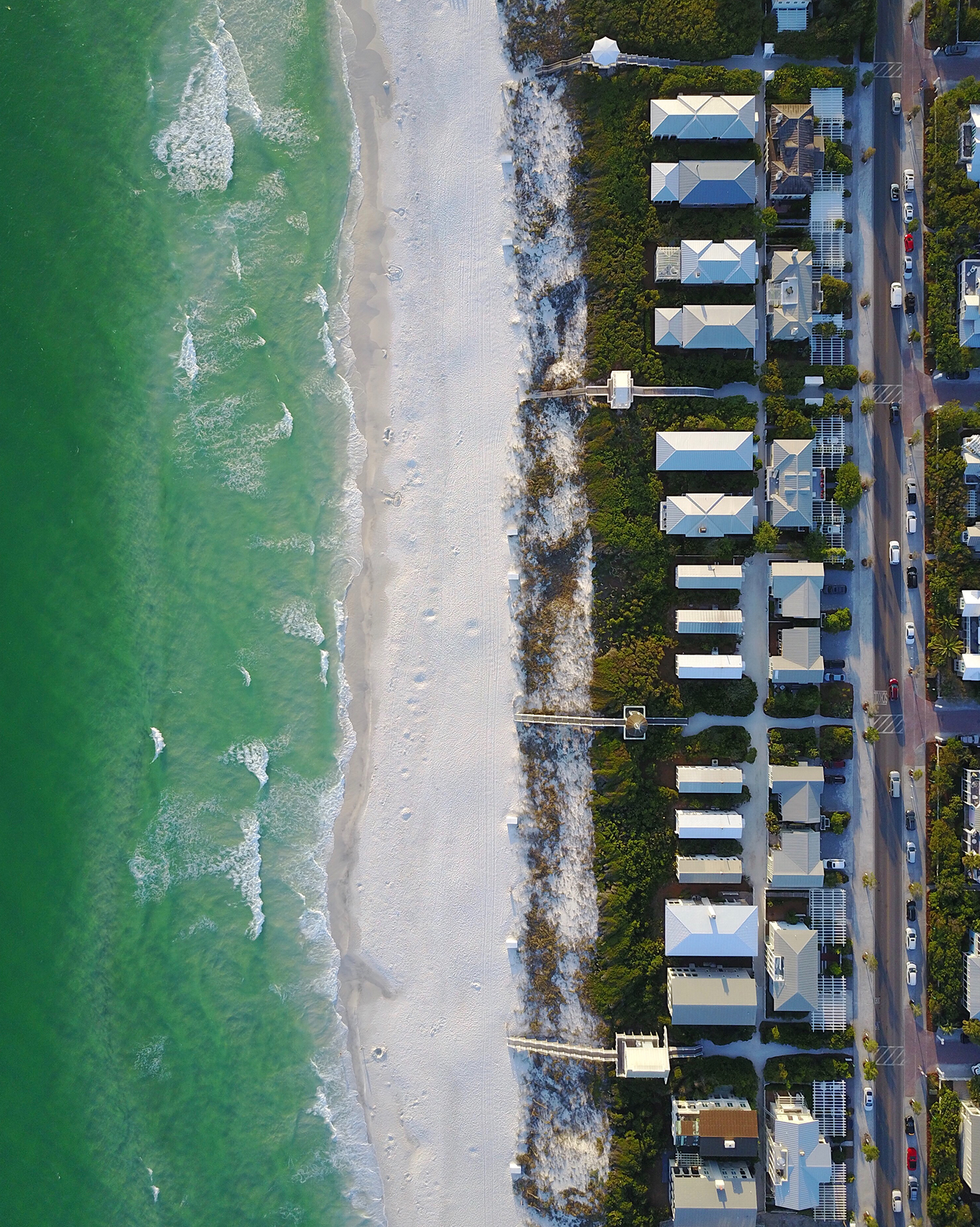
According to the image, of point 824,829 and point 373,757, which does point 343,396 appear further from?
point 824,829

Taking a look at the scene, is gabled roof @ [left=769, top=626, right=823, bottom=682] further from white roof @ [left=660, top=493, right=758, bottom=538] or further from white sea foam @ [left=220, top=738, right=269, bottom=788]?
white sea foam @ [left=220, top=738, right=269, bottom=788]

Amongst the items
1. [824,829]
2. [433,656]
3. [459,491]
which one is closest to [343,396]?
[459,491]

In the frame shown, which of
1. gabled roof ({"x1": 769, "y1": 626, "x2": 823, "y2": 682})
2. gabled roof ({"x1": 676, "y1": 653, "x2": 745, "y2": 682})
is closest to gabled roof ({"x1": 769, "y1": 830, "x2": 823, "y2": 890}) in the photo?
gabled roof ({"x1": 769, "y1": 626, "x2": 823, "y2": 682})

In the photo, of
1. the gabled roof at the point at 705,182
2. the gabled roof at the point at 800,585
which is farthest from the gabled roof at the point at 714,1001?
the gabled roof at the point at 705,182

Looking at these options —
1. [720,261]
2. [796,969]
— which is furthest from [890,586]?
[796,969]

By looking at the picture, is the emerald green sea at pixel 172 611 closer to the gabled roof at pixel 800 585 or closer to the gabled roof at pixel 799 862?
the gabled roof at pixel 800 585

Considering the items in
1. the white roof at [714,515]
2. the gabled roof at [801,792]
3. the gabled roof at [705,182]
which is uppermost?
the gabled roof at [705,182]
